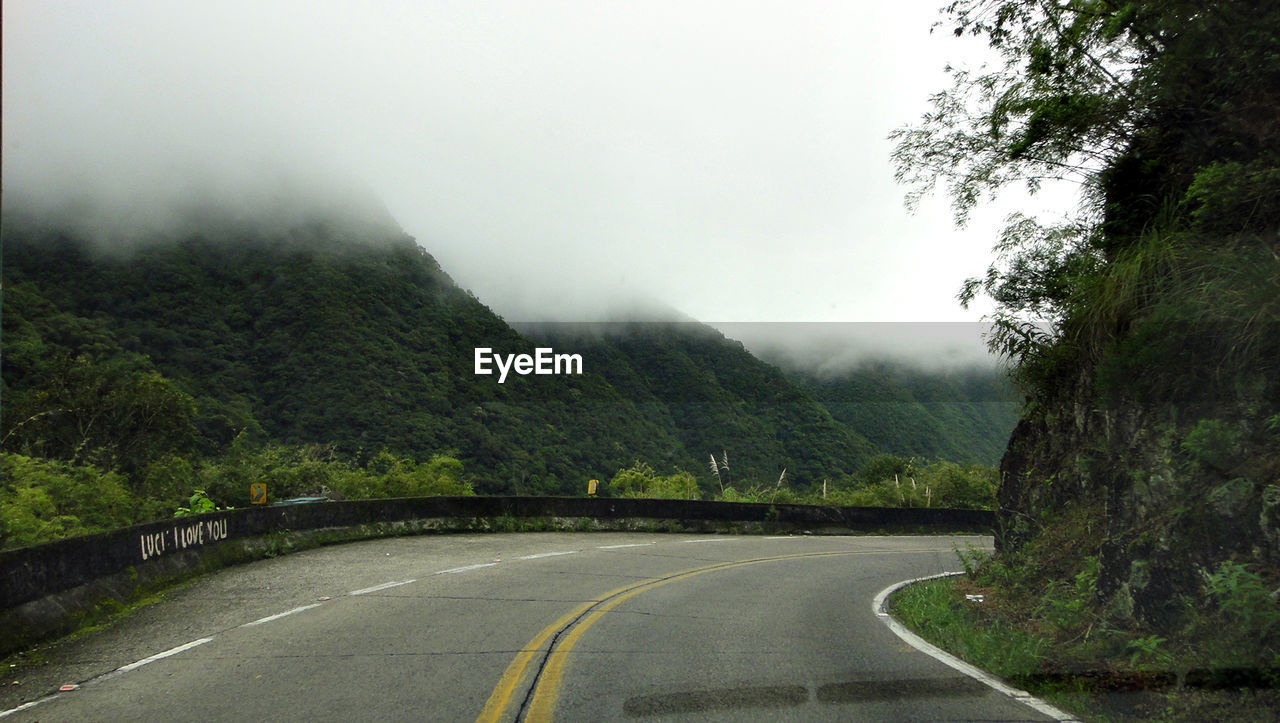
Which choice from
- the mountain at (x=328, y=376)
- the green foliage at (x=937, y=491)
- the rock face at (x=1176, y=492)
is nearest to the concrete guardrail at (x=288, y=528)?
the green foliage at (x=937, y=491)

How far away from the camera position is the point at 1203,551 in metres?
6.47

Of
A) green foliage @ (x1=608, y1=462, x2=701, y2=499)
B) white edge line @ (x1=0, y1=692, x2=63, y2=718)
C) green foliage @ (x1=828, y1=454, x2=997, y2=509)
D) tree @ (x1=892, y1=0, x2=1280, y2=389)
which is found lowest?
green foliage @ (x1=828, y1=454, x2=997, y2=509)

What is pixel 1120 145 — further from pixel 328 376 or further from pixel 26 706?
pixel 328 376

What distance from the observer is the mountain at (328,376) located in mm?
40241

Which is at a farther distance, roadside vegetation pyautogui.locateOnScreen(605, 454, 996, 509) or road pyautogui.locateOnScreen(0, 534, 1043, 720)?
roadside vegetation pyautogui.locateOnScreen(605, 454, 996, 509)

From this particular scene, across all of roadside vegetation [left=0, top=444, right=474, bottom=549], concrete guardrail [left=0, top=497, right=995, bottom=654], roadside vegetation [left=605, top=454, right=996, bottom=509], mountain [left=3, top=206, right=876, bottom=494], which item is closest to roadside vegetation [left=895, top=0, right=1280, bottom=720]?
concrete guardrail [left=0, top=497, right=995, bottom=654]

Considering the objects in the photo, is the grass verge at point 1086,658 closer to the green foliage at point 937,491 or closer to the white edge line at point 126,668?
the white edge line at point 126,668

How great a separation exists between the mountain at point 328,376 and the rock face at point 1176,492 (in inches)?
1284

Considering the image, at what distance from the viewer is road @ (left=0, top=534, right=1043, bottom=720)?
5.45 meters

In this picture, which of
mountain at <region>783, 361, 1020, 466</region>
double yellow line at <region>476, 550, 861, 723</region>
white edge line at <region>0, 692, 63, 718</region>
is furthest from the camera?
mountain at <region>783, 361, 1020, 466</region>

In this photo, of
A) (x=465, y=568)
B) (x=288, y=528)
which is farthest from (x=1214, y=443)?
(x=288, y=528)

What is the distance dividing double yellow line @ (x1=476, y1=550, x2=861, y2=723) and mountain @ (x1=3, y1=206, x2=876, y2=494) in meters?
27.6

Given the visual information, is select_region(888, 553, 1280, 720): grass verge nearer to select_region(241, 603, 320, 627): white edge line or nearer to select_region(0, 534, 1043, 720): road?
select_region(0, 534, 1043, 720): road

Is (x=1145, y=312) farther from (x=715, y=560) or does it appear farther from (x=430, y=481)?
(x=430, y=481)
